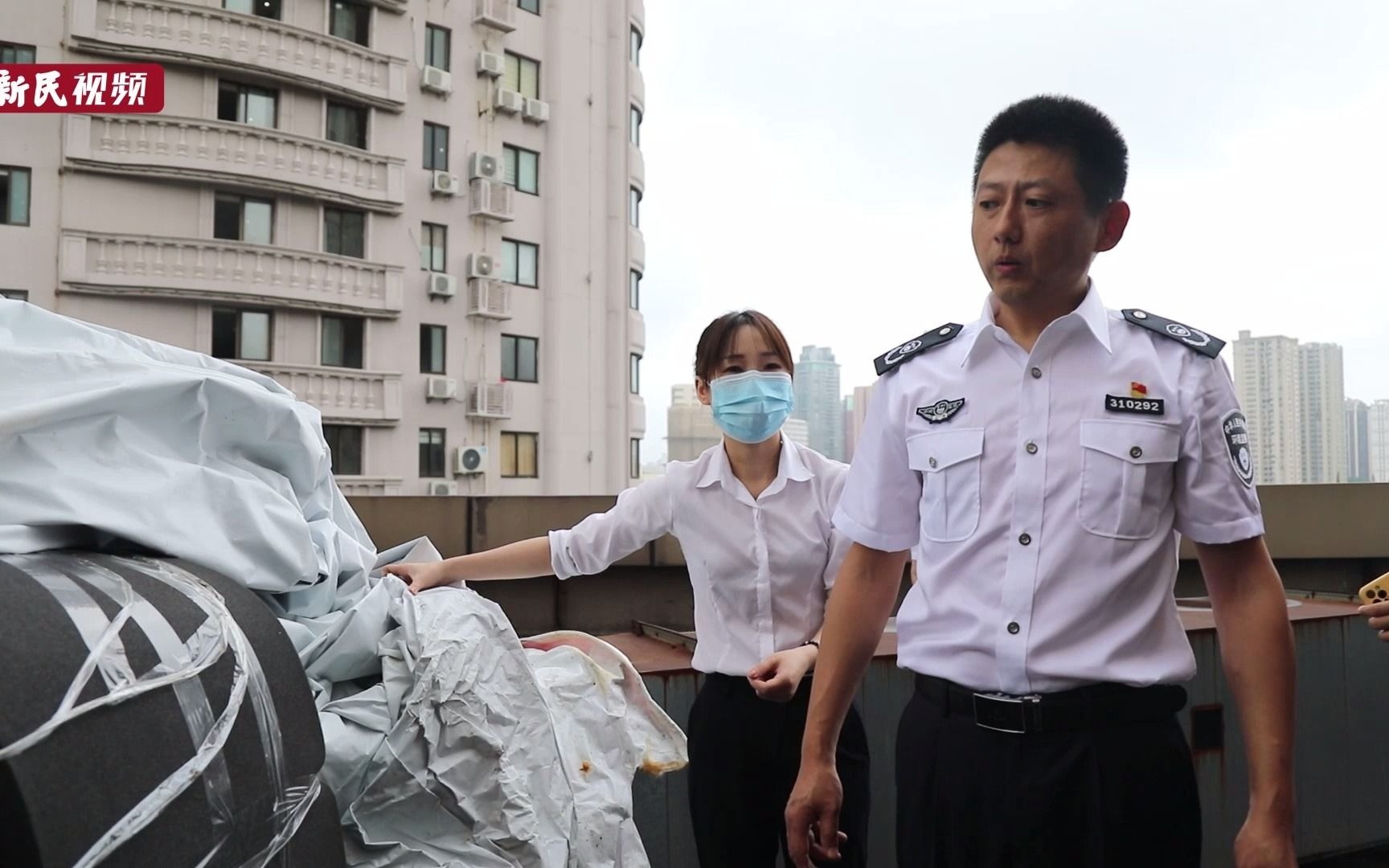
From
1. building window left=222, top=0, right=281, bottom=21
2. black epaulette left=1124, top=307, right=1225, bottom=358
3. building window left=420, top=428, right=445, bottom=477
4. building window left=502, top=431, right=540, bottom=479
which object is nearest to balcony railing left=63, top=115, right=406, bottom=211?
building window left=222, top=0, right=281, bottom=21

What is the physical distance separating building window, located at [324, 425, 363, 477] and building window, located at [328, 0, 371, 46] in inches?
207

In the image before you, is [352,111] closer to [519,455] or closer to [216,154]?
[216,154]

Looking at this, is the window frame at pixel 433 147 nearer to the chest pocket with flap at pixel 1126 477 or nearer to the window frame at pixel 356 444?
the window frame at pixel 356 444

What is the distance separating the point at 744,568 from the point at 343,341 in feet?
38.2

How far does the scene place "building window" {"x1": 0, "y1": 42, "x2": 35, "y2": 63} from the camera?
10109 mm

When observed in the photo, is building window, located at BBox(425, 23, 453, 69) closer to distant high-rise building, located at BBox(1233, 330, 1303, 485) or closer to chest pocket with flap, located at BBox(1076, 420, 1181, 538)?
distant high-rise building, located at BBox(1233, 330, 1303, 485)

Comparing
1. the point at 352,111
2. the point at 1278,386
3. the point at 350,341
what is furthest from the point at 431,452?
the point at 1278,386

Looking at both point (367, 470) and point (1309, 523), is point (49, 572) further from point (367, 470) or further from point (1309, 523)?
point (367, 470)

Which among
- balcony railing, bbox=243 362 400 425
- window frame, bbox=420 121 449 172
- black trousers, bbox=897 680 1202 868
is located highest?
window frame, bbox=420 121 449 172

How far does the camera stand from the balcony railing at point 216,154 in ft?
34.4

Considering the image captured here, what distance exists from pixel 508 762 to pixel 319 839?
23 centimetres

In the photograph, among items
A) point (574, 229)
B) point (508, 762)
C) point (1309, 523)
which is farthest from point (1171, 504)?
point (574, 229)

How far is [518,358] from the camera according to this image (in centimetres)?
1380

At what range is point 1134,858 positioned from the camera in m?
1.06
